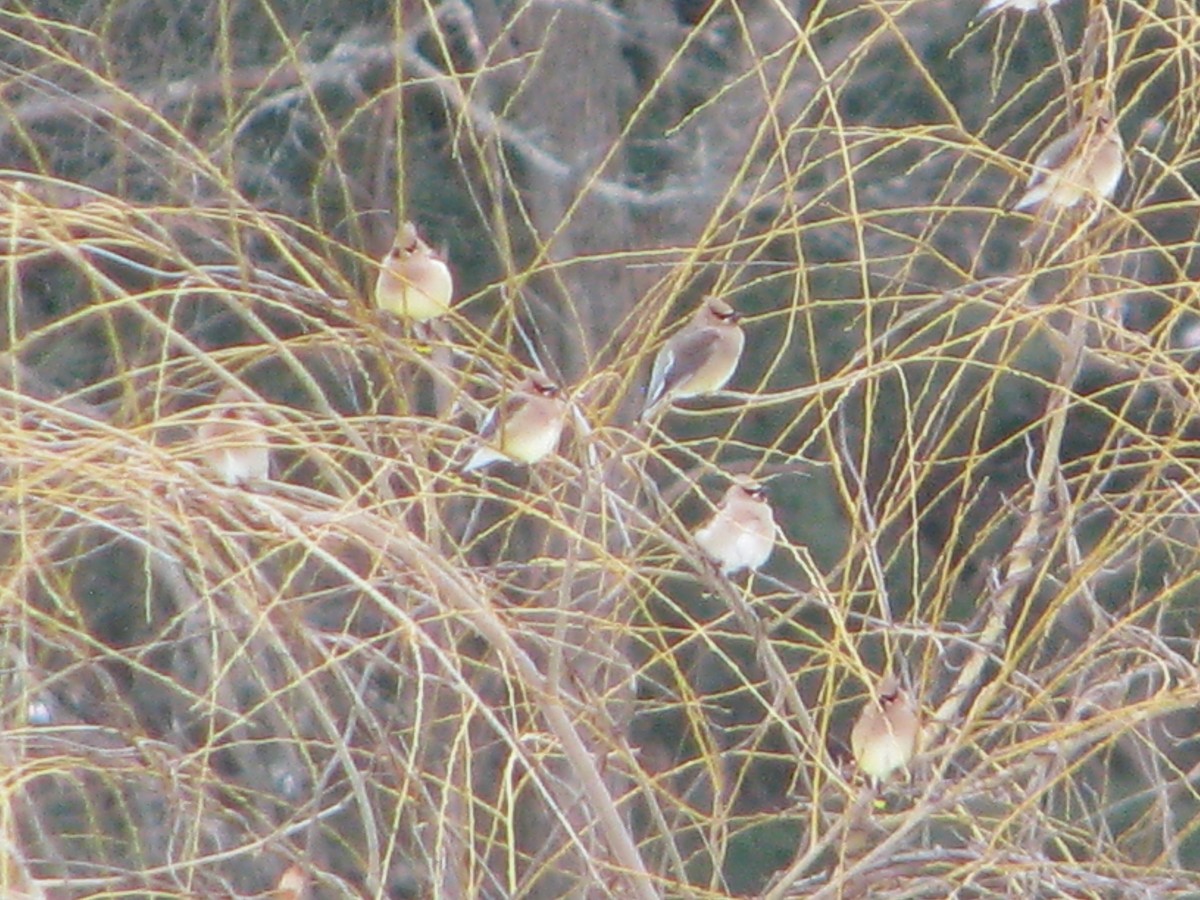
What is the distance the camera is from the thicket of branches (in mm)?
3285

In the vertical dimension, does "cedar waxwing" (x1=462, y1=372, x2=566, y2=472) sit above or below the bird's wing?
above

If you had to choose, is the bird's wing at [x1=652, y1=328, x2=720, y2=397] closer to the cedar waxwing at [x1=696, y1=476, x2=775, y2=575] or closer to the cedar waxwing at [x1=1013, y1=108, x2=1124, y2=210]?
the cedar waxwing at [x1=696, y1=476, x2=775, y2=575]

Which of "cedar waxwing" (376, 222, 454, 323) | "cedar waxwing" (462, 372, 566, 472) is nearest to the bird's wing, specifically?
"cedar waxwing" (376, 222, 454, 323)

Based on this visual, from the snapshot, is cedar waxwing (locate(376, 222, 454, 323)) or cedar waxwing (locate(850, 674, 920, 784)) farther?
cedar waxwing (locate(376, 222, 454, 323))

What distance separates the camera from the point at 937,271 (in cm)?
1129

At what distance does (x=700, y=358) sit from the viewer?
610 cm

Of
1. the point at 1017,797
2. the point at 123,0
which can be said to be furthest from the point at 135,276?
the point at 1017,797

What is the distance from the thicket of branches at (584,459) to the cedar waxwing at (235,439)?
0.16 ft

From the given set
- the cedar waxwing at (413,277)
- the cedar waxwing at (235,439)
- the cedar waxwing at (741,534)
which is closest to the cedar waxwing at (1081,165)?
the cedar waxwing at (741,534)

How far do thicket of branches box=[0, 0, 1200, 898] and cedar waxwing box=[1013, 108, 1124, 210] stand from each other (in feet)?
0.24

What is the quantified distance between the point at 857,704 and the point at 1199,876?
6.27 metres

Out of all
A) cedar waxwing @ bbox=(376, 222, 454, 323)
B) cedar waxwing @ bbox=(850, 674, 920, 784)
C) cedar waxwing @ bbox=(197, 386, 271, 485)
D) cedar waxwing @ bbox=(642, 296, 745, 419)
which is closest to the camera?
cedar waxwing @ bbox=(197, 386, 271, 485)

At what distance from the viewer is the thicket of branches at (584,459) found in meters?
3.29

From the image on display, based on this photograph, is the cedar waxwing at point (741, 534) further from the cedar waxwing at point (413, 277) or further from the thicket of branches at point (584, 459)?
the cedar waxwing at point (413, 277)
